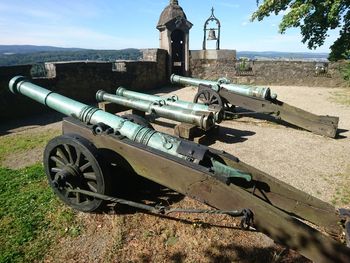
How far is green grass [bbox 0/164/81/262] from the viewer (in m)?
3.08

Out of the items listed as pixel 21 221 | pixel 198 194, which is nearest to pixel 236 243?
pixel 198 194

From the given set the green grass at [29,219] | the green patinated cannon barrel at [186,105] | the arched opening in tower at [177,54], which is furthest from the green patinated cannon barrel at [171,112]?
the arched opening in tower at [177,54]

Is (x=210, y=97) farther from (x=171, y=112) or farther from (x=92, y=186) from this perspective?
(x=92, y=186)

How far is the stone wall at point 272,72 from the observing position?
15.3m

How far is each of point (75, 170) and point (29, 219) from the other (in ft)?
2.80

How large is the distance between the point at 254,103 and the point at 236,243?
5269 mm

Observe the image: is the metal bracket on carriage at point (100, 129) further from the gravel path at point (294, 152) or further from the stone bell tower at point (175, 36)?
the stone bell tower at point (175, 36)

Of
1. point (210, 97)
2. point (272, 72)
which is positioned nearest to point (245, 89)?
point (210, 97)

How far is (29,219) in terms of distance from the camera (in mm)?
3572

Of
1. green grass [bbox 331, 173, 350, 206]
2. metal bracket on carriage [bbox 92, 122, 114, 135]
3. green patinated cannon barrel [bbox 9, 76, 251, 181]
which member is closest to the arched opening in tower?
green patinated cannon barrel [bbox 9, 76, 251, 181]

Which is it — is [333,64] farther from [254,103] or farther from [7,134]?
[7,134]

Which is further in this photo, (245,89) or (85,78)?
(85,78)

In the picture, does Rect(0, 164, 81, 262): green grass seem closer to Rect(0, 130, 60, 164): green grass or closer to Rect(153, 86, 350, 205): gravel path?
Rect(0, 130, 60, 164): green grass

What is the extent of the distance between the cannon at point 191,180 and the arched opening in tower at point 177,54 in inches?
A: 534
